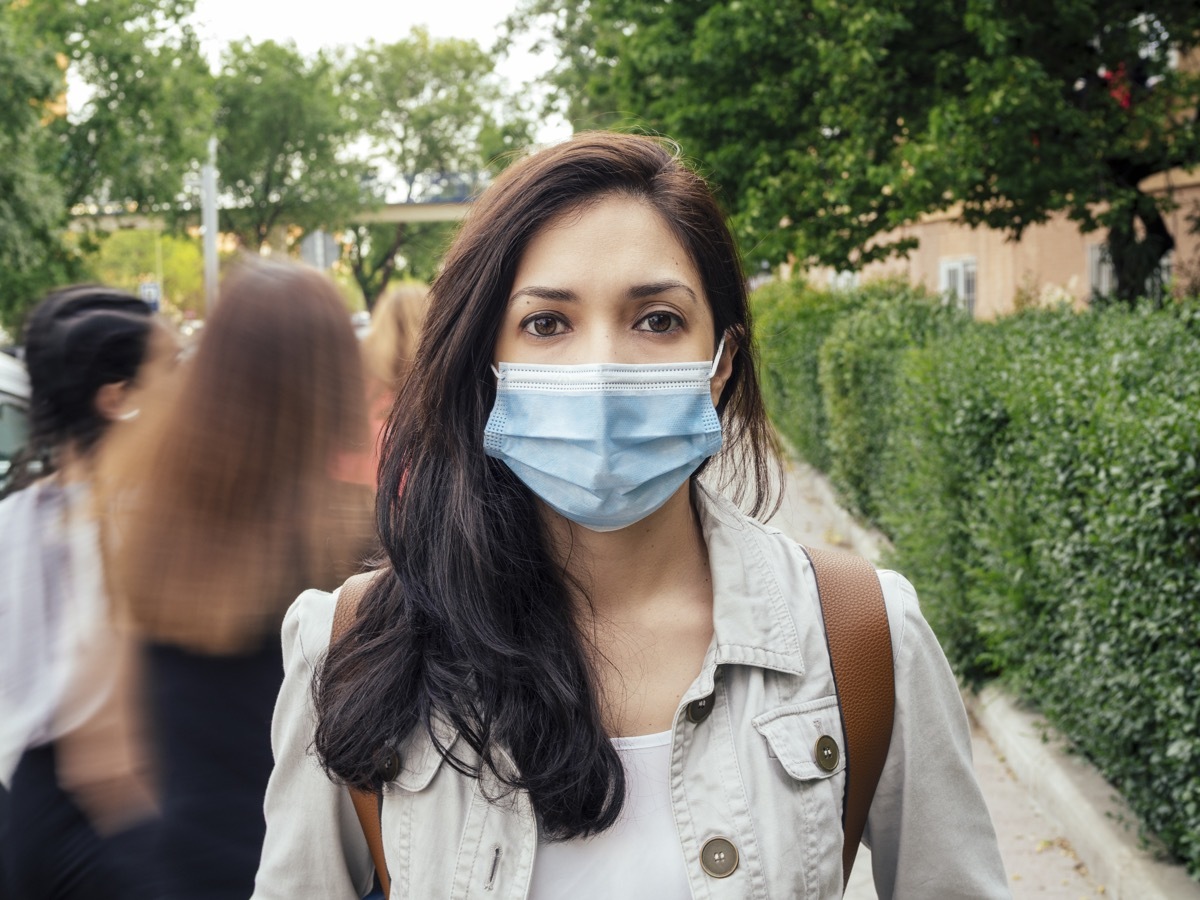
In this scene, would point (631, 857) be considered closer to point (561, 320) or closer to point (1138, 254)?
point (561, 320)

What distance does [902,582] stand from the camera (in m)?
1.96

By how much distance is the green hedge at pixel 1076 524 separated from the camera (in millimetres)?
4035

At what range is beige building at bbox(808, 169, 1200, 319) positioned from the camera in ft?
49.6

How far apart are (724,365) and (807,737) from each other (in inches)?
25.9

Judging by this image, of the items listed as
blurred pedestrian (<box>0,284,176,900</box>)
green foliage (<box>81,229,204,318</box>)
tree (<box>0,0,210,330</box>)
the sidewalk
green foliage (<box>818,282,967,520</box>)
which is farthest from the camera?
green foliage (<box>81,229,204,318</box>)

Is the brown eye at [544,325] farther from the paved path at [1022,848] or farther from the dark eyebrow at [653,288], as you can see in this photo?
the paved path at [1022,848]

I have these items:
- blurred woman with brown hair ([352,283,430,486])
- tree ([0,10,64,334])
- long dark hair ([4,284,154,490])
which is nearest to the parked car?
blurred woman with brown hair ([352,283,430,486])

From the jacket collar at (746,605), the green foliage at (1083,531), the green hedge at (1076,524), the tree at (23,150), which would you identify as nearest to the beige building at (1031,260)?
the green hedge at (1076,524)

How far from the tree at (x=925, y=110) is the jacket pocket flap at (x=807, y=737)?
11.2 metres

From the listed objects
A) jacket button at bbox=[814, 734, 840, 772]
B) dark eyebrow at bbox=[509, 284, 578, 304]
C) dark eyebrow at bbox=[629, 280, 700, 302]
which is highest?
dark eyebrow at bbox=[629, 280, 700, 302]

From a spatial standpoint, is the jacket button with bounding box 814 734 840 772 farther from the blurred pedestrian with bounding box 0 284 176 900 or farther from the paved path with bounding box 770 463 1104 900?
the paved path with bounding box 770 463 1104 900

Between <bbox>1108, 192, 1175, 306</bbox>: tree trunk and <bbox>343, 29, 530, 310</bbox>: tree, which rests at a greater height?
<bbox>343, 29, 530, 310</bbox>: tree

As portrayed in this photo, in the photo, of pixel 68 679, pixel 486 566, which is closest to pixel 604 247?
pixel 486 566

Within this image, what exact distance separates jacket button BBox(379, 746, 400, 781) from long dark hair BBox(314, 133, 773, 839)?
0.01 m
